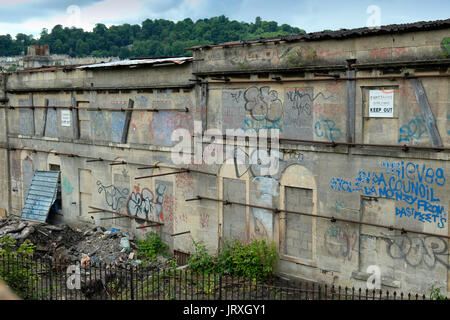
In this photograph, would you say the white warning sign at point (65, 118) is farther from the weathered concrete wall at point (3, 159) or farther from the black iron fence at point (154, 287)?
the black iron fence at point (154, 287)

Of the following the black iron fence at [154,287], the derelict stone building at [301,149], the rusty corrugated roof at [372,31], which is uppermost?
the rusty corrugated roof at [372,31]

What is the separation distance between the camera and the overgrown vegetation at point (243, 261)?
1622 centimetres

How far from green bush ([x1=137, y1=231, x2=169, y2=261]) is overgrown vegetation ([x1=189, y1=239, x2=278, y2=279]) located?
2499 millimetres

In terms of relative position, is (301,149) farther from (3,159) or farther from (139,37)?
(139,37)

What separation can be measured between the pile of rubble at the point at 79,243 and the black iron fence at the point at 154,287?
1.92 m

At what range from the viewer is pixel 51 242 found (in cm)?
2141

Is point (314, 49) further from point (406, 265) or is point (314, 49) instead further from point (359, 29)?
point (406, 265)

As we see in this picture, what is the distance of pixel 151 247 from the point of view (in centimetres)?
1964

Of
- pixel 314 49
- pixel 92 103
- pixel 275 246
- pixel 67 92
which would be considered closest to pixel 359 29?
pixel 314 49

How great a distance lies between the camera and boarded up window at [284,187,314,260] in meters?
15.8

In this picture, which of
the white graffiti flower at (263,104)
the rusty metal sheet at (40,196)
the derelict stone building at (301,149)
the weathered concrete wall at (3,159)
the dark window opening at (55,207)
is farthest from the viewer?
the weathered concrete wall at (3,159)

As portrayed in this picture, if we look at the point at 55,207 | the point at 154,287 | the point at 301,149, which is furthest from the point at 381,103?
the point at 55,207

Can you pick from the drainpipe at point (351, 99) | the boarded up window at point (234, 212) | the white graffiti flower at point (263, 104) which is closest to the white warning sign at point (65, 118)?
the boarded up window at point (234, 212)
